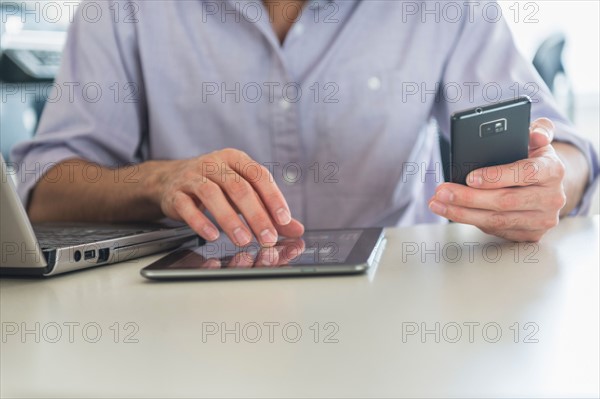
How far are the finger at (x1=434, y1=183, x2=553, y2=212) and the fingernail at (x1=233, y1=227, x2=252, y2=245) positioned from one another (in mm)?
188

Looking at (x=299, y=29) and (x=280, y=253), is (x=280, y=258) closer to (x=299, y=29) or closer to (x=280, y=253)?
(x=280, y=253)

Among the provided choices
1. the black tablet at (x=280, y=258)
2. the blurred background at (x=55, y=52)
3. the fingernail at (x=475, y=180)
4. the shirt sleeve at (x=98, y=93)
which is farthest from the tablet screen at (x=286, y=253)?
the blurred background at (x=55, y=52)

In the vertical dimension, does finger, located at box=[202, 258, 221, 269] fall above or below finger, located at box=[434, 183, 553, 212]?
below

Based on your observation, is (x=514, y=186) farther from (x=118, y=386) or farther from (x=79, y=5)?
(x=79, y=5)

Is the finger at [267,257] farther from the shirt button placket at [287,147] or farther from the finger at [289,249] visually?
the shirt button placket at [287,147]

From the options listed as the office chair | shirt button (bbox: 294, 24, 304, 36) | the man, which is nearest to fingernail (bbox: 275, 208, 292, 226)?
the man

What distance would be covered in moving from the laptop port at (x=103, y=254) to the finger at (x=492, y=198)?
1.07ft

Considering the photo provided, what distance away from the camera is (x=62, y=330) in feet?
1.58

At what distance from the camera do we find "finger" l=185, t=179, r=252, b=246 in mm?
709

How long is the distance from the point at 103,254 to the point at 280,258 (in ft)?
0.61

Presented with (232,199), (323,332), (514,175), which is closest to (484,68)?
(514,175)

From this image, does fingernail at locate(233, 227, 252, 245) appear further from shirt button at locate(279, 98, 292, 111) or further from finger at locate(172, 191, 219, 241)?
shirt button at locate(279, 98, 292, 111)

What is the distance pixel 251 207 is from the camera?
712mm

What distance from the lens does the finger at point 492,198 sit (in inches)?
27.5
